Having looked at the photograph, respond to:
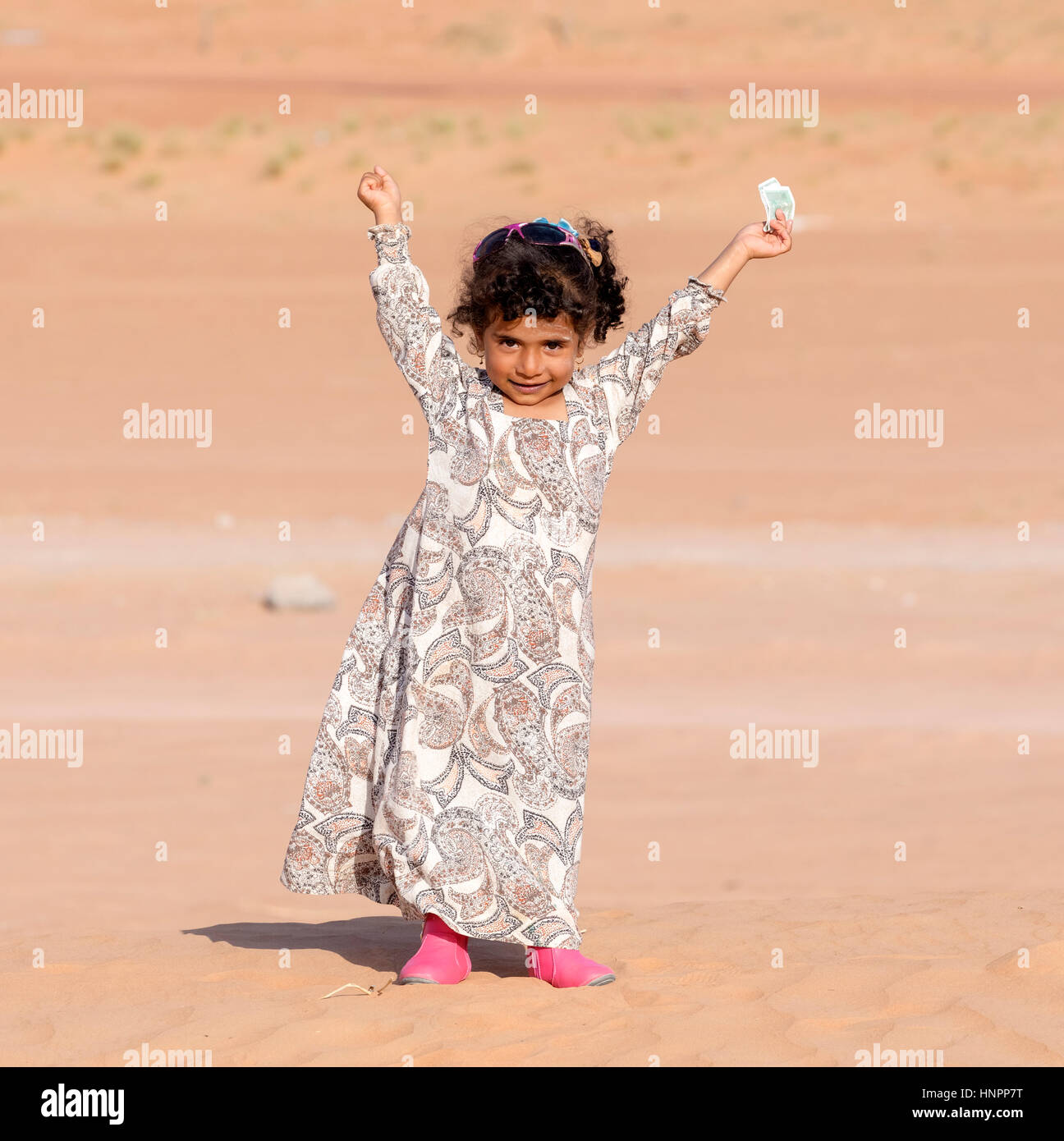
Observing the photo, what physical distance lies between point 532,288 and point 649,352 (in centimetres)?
37

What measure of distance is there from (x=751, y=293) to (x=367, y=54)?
2054cm

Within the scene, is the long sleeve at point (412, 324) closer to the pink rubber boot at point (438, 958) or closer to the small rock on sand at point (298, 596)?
the pink rubber boot at point (438, 958)

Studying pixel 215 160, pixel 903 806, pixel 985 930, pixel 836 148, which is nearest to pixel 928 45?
pixel 836 148

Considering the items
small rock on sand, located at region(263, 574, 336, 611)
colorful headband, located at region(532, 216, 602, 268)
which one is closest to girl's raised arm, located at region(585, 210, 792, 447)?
colorful headband, located at region(532, 216, 602, 268)

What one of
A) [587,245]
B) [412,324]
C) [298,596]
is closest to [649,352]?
[587,245]

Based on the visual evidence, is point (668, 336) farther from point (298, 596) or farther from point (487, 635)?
point (298, 596)

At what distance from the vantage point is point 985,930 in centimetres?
560

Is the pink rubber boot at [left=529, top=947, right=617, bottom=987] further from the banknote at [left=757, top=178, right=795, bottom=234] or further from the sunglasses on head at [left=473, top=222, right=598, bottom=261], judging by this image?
the banknote at [left=757, top=178, right=795, bottom=234]

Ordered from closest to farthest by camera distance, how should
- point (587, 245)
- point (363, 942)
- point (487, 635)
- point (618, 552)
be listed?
point (487, 635)
point (587, 245)
point (363, 942)
point (618, 552)

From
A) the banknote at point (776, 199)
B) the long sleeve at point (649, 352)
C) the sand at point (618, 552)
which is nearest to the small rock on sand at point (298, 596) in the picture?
the sand at point (618, 552)

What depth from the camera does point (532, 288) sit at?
15.2 ft

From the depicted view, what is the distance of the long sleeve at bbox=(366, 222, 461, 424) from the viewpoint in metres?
4.71
